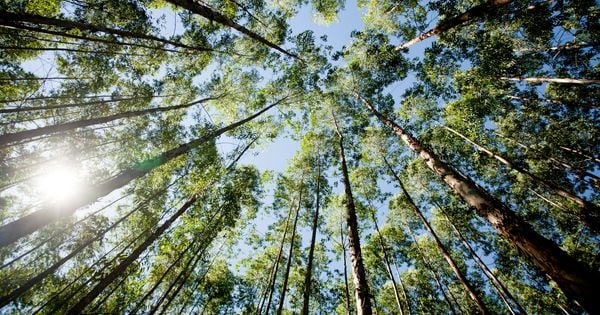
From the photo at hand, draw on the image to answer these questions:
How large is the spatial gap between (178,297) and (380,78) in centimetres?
1528

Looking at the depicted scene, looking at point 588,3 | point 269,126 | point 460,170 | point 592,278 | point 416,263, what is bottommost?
point 592,278

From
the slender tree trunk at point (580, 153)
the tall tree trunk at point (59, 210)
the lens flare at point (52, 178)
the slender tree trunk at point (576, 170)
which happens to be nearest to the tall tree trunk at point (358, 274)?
the tall tree trunk at point (59, 210)

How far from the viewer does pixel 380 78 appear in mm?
14062

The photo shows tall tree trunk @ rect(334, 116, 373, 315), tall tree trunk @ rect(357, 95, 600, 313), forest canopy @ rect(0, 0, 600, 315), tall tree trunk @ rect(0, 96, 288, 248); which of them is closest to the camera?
tall tree trunk @ rect(357, 95, 600, 313)

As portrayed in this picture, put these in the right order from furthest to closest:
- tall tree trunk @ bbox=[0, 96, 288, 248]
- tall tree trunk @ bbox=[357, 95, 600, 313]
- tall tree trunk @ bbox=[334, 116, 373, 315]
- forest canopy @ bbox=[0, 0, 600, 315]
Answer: forest canopy @ bbox=[0, 0, 600, 315]
tall tree trunk @ bbox=[334, 116, 373, 315]
tall tree trunk @ bbox=[0, 96, 288, 248]
tall tree trunk @ bbox=[357, 95, 600, 313]

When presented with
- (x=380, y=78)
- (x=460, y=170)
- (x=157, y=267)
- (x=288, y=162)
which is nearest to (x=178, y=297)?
(x=157, y=267)

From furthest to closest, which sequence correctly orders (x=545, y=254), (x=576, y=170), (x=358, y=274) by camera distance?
(x=576, y=170), (x=358, y=274), (x=545, y=254)

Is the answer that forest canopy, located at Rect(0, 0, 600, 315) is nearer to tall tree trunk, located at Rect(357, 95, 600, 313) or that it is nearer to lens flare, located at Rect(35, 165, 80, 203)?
lens flare, located at Rect(35, 165, 80, 203)

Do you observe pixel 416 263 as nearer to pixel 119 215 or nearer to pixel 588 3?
pixel 588 3

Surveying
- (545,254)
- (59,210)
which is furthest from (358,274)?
(59,210)

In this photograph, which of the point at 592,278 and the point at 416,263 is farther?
the point at 416,263

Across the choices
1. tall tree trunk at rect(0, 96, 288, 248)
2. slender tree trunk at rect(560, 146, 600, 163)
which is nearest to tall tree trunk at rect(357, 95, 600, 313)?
tall tree trunk at rect(0, 96, 288, 248)

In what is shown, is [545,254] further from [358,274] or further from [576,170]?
[576,170]

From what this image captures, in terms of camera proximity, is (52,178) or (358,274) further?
(52,178)
